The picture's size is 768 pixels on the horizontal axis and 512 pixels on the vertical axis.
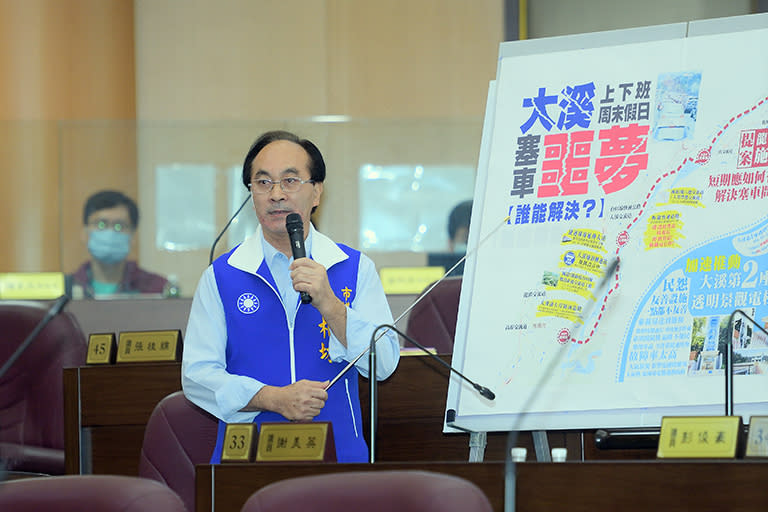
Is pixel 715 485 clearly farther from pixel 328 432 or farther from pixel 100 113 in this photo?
pixel 100 113

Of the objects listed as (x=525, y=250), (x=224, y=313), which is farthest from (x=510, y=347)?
(x=224, y=313)

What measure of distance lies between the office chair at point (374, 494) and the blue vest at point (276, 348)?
739mm

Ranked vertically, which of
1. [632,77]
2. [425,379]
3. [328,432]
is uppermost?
[632,77]

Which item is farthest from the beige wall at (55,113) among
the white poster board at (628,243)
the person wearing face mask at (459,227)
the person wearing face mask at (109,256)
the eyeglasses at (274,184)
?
the white poster board at (628,243)

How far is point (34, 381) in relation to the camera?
3225mm

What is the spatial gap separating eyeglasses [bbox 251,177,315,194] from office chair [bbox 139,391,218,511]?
0.59 m

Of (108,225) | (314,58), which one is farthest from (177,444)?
(314,58)

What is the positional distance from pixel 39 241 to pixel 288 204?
225cm

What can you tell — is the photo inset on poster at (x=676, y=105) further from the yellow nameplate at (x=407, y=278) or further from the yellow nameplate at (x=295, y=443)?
the yellow nameplate at (x=407, y=278)

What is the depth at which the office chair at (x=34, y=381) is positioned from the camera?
125 inches

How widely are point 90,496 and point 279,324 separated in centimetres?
81

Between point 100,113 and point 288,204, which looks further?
point 100,113

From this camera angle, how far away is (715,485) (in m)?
1.48

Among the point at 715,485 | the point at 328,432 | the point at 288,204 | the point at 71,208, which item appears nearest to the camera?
the point at 715,485
